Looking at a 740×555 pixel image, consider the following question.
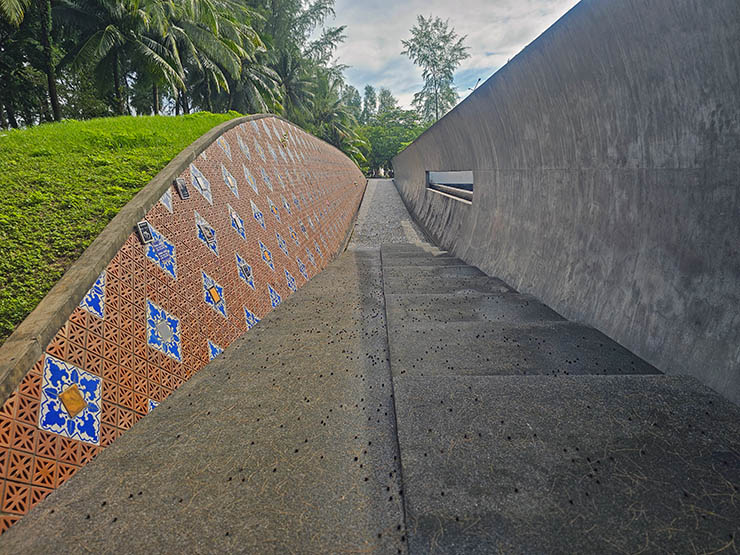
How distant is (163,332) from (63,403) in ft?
3.82

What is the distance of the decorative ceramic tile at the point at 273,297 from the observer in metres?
6.05

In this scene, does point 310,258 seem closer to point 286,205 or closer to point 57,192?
point 286,205

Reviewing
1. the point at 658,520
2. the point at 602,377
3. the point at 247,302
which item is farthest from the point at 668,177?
the point at 247,302

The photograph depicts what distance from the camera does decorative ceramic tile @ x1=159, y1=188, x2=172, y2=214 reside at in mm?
4477

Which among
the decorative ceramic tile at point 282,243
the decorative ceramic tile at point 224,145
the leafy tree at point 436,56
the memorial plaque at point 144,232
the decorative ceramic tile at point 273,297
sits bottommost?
the decorative ceramic tile at point 273,297

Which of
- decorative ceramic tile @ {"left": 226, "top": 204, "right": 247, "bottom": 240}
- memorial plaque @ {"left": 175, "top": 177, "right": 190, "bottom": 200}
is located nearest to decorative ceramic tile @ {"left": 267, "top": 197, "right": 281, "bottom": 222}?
decorative ceramic tile @ {"left": 226, "top": 204, "right": 247, "bottom": 240}

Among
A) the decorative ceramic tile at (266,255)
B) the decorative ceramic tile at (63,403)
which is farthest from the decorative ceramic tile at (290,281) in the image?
the decorative ceramic tile at (63,403)

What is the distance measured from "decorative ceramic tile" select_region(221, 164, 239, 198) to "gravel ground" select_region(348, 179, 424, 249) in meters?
6.41

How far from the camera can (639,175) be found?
3.85 m

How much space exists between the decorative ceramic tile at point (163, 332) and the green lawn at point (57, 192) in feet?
2.70

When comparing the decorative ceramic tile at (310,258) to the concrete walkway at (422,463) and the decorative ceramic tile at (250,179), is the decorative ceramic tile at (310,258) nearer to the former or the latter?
the decorative ceramic tile at (250,179)

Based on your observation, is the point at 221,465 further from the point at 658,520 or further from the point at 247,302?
the point at 247,302

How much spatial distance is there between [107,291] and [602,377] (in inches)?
169

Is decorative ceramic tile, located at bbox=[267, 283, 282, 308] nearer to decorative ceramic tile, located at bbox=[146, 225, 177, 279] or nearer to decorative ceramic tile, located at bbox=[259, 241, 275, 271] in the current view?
decorative ceramic tile, located at bbox=[259, 241, 275, 271]
